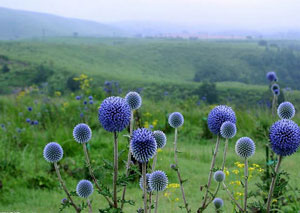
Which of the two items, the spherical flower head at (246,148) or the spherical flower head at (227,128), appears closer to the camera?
the spherical flower head at (227,128)

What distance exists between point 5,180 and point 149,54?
339 feet

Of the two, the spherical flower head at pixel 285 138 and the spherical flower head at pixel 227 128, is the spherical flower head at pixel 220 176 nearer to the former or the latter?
the spherical flower head at pixel 227 128

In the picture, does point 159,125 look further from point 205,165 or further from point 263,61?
point 263,61

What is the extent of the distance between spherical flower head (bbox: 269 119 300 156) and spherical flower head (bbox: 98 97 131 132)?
3.21ft

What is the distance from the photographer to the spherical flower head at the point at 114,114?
7.02ft

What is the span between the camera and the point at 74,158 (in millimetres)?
5895

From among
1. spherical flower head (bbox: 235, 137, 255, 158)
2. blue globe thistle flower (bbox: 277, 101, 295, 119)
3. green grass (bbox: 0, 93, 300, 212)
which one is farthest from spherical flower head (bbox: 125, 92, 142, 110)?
blue globe thistle flower (bbox: 277, 101, 295, 119)

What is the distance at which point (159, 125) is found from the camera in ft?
27.7

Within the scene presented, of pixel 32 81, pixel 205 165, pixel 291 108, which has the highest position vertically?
pixel 291 108

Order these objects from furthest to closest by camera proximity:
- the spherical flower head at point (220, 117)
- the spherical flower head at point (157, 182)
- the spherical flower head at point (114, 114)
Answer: the spherical flower head at point (220, 117) < the spherical flower head at point (157, 182) < the spherical flower head at point (114, 114)

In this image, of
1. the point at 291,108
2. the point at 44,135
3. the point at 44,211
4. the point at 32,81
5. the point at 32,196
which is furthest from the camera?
the point at 32,81

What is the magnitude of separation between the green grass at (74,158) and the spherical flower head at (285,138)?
0.71 m

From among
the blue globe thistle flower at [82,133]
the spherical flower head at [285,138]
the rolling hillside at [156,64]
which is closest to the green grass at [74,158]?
the blue globe thistle flower at [82,133]

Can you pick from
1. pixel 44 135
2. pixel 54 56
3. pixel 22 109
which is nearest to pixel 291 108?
pixel 44 135
